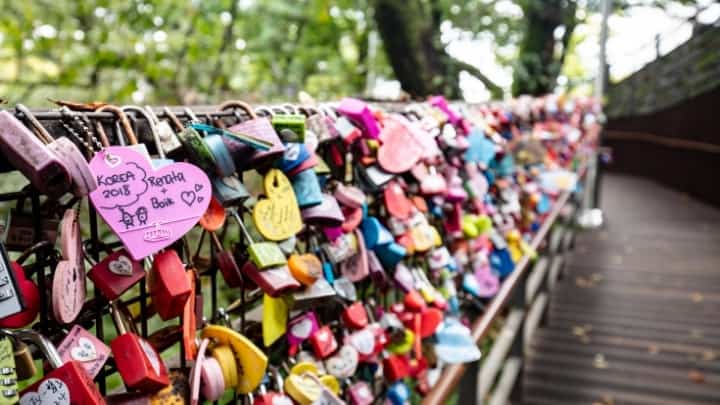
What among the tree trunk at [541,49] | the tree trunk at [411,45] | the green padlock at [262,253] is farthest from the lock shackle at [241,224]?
the tree trunk at [541,49]

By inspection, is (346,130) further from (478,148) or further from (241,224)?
(478,148)

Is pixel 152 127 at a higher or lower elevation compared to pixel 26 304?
higher

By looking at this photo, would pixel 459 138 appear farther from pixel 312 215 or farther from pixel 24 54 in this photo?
pixel 24 54

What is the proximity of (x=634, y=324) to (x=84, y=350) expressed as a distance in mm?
4999

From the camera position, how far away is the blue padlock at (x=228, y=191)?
0.81 meters

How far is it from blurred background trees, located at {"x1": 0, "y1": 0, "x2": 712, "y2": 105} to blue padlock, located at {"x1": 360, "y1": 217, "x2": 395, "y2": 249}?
2.37m

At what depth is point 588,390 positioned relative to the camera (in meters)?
3.92

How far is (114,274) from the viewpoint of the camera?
68 centimetres

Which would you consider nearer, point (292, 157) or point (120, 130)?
point (120, 130)

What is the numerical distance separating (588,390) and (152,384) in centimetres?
366

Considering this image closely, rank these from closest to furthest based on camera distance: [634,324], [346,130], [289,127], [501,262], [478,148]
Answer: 1. [289,127]
2. [346,130]
3. [478,148]
4. [501,262]
5. [634,324]

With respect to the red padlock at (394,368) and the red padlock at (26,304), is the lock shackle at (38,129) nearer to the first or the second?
the red padlock at (26,304)

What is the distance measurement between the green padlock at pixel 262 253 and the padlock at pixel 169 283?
0.15 metres

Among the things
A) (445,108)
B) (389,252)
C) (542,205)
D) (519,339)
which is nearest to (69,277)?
(389,252)
